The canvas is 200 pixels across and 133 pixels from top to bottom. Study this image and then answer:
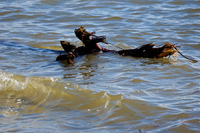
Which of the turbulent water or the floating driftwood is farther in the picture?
the floating driftwood

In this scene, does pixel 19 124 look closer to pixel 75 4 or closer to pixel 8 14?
pixel 8 14

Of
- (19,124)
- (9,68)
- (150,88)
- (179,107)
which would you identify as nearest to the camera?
(19,124)

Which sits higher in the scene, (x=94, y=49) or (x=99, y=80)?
(x=94, y=49)

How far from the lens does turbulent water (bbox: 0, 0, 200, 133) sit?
11.6ft

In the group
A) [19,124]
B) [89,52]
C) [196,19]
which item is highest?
[196,19]

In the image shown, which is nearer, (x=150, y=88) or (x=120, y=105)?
(x=120, y=105)

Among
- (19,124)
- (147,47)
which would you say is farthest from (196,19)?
(19,124)

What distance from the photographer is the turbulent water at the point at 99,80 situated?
11.6 ft

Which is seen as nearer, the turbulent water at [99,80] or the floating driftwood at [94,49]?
the turbulent water at [99,80]

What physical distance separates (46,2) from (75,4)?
49.2 inches

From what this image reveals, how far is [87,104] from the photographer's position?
4.09 meters

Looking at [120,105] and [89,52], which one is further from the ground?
[89,52]

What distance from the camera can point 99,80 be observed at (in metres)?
4.97

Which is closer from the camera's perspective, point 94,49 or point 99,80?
point 99,80
